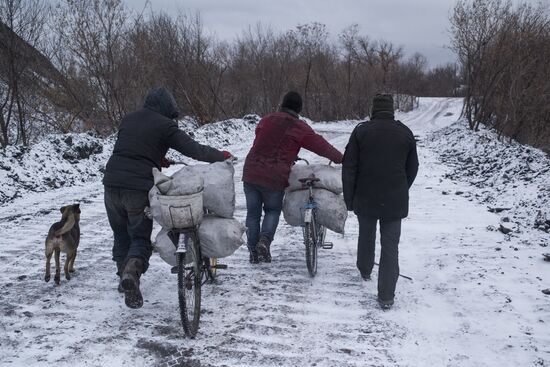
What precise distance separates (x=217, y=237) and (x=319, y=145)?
174 centimetres

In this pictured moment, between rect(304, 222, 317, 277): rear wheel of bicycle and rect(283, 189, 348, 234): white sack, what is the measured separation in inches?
11.2

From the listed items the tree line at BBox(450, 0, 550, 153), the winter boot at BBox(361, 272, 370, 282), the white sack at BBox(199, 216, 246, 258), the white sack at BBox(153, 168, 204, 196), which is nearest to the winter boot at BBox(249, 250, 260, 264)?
the winter boot at BBox(361, 272, 370, 282)

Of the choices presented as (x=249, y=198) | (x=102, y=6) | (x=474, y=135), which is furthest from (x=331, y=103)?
(x=249, y=198)

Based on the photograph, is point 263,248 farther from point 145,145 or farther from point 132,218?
point 145,145

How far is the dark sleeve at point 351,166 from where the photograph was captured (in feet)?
14.4

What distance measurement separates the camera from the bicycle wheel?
11.9 ft

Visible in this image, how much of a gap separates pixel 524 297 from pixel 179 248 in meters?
3.49

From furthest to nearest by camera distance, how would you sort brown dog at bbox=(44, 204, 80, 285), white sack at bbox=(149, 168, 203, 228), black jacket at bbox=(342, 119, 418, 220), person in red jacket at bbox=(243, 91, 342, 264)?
person in red jacket at bbox=(243, 91, 342, 264) < brown dog at bbox=(44, 204, 80, 285) < black jacket at bbox=(342, 119, 418, 220) < white sack at bbox=(149, 168, 203, 228)

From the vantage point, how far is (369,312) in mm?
4273

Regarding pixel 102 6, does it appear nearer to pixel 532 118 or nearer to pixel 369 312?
pixel 369 312

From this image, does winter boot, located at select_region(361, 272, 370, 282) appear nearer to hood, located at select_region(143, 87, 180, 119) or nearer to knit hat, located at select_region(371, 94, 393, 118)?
knit hat, located at select_region(371, 94, 393, 118)

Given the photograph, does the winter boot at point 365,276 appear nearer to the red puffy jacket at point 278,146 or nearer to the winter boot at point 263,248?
the winter boot at point 263,248

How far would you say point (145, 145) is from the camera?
400cm

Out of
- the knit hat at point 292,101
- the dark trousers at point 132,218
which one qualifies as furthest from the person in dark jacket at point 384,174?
the dark trousers at point 132,218
